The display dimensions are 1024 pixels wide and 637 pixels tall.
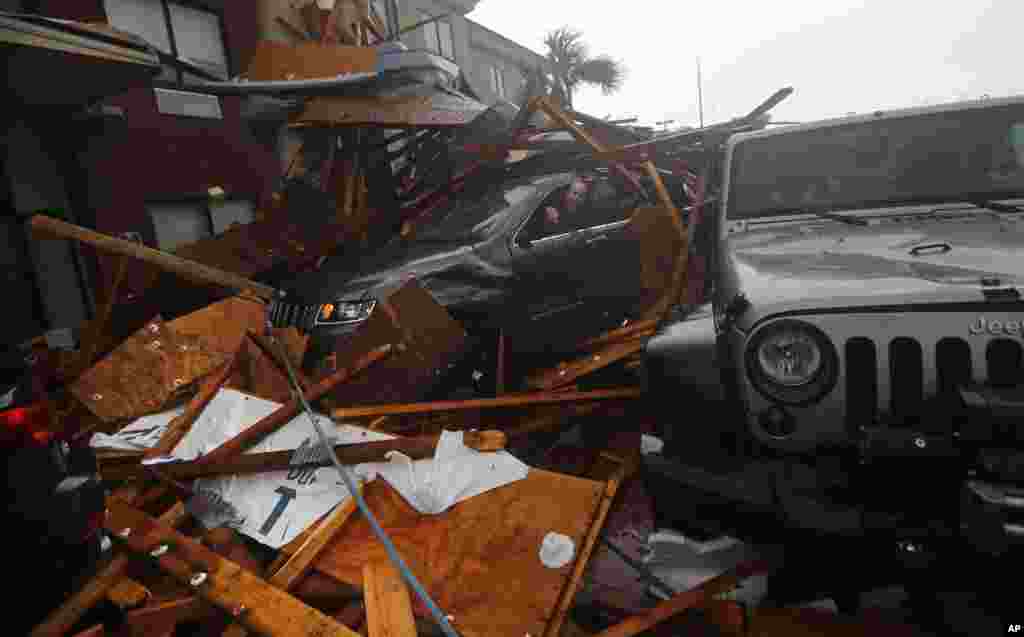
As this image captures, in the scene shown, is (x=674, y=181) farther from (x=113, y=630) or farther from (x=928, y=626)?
(x=113, y=630)

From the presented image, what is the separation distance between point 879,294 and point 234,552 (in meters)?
2.91

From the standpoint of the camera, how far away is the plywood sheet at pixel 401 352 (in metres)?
4.06

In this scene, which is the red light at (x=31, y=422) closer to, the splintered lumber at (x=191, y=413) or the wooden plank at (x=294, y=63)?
the splintered lumber at (x=191, y=413)

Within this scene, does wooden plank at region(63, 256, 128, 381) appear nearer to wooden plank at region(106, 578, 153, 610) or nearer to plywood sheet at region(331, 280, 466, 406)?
plywood sheet at region(331, 280, 466, 406)

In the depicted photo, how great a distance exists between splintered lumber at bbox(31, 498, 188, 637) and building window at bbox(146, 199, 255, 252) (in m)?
6.30

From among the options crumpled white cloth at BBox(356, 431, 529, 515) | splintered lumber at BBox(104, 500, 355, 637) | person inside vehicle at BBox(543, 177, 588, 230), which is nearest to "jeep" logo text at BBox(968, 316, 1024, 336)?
crumpled white cloth at BBox(356, 431, 529, 515)

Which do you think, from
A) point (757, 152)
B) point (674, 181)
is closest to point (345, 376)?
point (757, 152)

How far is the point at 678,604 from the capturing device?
86.7 inches

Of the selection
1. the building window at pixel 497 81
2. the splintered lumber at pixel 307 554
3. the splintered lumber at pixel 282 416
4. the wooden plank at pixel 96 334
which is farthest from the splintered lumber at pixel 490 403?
the building window at pixel 497 81

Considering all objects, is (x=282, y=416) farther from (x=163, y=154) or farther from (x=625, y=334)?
(x=163, y=154)

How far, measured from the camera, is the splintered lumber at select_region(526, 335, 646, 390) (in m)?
4.36

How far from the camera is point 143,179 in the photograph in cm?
786

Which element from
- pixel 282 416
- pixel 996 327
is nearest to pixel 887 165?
pixel 996 327

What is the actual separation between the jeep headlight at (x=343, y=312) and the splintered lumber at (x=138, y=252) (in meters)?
0.67
